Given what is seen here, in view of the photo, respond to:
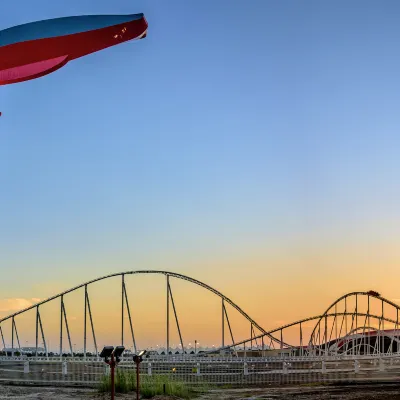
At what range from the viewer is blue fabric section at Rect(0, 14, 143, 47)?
11828 millimetres

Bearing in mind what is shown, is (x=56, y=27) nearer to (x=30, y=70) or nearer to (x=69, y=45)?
(x=69, y=45)

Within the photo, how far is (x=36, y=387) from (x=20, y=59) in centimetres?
2320

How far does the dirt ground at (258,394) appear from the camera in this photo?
85.8 feet

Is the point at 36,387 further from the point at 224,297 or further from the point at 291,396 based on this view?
the point at 224,297

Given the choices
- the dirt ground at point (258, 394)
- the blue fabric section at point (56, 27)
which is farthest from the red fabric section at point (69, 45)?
the dirt ground at point (258, 394)

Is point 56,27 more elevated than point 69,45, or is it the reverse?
point 56,27

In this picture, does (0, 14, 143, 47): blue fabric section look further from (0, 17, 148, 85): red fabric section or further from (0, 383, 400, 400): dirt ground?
(0, 383, 400, 400): dirt ground

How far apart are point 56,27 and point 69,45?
39 cm

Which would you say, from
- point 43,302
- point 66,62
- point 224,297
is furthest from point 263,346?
point 66,62

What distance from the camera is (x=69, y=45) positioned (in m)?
12.0

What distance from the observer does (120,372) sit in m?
29.4

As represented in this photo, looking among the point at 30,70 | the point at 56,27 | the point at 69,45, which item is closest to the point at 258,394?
the point at 30,70

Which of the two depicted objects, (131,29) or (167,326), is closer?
(131,29)

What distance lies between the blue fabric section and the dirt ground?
1669cm
